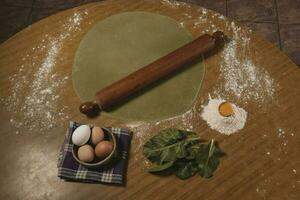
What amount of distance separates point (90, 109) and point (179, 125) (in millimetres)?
308

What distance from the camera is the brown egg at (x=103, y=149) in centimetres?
104

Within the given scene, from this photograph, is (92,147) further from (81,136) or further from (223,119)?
(223,119)

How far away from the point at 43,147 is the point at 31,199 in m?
0.17

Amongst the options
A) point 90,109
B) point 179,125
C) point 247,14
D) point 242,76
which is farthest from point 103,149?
point 247,14

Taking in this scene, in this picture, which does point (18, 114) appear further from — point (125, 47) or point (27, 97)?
point (125, 47)

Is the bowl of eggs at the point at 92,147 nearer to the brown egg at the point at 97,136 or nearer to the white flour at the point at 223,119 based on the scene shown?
the brown egg at the point at 97,136

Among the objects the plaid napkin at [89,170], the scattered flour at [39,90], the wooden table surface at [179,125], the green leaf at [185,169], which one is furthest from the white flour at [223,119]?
the scattered flour at [39,90]

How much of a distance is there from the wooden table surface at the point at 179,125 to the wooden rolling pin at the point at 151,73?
→ 0.16 feet

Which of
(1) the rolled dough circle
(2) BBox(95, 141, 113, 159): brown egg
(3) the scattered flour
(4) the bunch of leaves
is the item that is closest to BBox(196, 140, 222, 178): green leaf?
(4) the bunch of leaves

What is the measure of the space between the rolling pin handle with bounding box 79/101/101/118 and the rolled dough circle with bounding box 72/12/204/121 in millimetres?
47

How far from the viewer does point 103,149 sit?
3.40 feet

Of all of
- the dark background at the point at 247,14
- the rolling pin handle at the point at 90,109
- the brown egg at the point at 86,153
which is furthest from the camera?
the dark background at the point at 247,14

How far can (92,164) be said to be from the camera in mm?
1036

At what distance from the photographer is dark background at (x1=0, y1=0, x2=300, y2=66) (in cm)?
232
